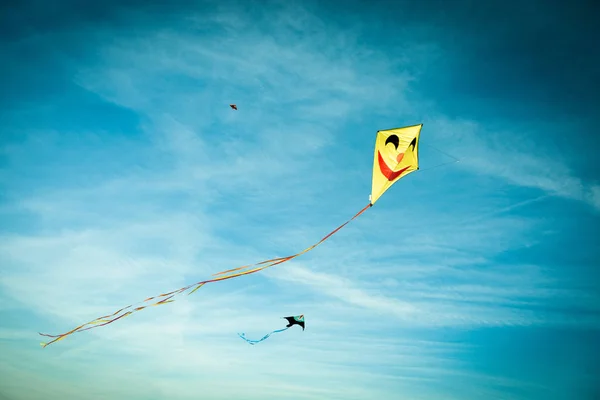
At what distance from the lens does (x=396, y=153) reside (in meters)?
14.4

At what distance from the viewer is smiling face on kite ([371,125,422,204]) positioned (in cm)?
1423

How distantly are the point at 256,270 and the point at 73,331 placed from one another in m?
7.98

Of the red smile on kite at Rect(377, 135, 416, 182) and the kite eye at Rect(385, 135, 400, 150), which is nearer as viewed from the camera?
the red smile on kite at Rect(377, 135, 416, 182)

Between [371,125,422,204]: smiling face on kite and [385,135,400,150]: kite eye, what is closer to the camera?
[371,125,422,204]: smiling face on kite

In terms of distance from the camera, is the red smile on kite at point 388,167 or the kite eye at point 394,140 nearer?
the red smile on kite at point 388,167

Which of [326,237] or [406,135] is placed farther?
[406,135]

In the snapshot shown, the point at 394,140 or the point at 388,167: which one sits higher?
the point at 394,140

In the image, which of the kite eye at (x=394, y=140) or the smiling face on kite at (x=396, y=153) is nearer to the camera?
the smiling face on kite at (x=396, y=153)

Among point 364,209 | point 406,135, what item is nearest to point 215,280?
point 364,209

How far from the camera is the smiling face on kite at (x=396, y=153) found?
1423 cm

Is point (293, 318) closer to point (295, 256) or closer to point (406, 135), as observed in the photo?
point (295, 256)

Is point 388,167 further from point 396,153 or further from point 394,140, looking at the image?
point 394,140

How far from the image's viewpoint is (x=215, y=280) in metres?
12.6

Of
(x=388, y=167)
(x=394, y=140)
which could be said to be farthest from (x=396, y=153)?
(x=388, y=167)
